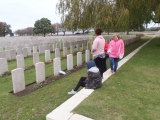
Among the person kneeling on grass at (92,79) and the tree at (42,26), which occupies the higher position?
the tree at (42,26)

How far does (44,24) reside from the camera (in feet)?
161

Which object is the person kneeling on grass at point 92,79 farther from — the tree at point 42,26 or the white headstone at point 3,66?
the tree at point 42,26

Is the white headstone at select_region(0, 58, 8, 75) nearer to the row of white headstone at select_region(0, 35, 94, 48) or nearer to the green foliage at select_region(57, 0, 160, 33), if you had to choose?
the green foliage at select_region(57, 0, 160, 33)

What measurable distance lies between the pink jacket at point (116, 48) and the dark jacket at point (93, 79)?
1633 millimetres

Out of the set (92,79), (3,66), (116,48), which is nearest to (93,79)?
(92,79)

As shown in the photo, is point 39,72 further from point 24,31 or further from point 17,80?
point 24,31

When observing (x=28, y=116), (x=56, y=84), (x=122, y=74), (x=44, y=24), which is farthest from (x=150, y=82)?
(x=44, y=24)

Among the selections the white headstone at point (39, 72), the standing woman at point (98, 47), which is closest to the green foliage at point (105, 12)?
the standing woman at point (98, 47)

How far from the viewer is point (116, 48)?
5.12m

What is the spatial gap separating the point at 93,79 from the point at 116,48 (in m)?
1.83

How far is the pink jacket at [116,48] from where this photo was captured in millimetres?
5086

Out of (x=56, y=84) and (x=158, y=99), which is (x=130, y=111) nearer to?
(x=158, y=99)

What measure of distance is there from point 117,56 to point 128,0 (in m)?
4.34

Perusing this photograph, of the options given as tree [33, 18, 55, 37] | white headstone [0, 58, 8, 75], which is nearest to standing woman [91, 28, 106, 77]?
white headstone [0, 58, 8, 75]
